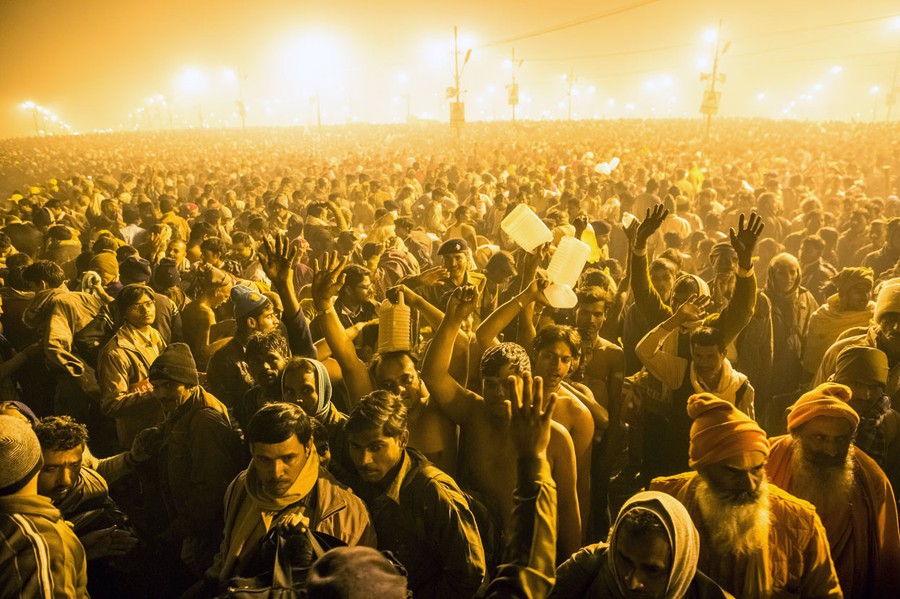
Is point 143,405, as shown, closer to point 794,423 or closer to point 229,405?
point 229,405

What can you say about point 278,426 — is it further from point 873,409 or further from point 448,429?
point 873,409

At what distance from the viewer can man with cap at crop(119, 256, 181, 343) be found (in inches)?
212

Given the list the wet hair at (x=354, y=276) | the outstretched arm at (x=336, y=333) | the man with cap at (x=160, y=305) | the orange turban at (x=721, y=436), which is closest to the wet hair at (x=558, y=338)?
the orange turban at (x=721, y=436)

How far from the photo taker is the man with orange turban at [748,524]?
2451 mm

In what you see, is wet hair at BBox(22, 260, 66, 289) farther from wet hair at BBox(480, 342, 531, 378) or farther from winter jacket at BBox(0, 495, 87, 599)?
wet hair at BBox(480, 342, 531, 378)

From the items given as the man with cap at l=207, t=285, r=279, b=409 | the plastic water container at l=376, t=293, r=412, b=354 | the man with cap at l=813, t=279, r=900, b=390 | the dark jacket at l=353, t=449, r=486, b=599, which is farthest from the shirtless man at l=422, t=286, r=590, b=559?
the man with cap at l=813, t=279, r=900, b=390

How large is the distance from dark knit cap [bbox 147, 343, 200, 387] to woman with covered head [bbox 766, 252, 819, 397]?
4.75 meters

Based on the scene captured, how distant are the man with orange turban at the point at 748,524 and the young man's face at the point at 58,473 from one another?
3037 mm

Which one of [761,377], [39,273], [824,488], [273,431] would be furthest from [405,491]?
[39,273]

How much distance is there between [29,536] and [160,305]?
3.39m

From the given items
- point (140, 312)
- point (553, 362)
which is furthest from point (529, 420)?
point (140, 312)

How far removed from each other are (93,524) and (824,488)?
3.68 metres

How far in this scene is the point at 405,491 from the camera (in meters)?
2.70

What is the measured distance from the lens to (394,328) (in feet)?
12.6
